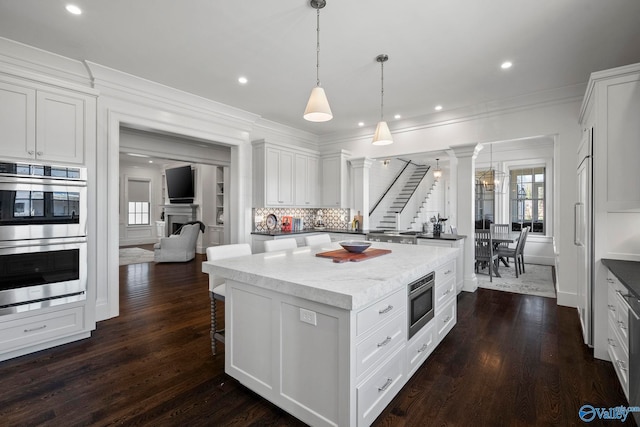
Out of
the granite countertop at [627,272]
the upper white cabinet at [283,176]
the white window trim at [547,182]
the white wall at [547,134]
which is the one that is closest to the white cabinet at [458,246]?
the white wall at [547,134]

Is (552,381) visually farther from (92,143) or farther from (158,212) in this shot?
(158,212)

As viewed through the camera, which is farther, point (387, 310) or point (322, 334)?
point (387, 310)

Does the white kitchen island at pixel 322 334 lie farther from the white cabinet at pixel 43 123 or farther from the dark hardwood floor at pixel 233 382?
the white cabinet at pixel 43 123

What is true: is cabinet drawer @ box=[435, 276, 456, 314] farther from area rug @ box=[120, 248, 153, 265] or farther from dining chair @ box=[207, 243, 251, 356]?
area rug @ box=[120, 248, 153, 265]

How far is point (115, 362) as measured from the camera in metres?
2.64

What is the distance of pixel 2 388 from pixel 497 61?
5.37m

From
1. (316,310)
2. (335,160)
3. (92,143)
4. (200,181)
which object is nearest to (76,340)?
(92,143)

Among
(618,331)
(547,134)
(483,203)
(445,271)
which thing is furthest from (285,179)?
(483,203)

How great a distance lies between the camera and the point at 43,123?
2945 millimetres

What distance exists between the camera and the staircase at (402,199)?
8.41 metres

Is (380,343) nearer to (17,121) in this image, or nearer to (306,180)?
(17,121)

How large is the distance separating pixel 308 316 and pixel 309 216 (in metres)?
5.29

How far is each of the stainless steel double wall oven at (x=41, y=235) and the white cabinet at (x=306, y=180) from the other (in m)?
3.63

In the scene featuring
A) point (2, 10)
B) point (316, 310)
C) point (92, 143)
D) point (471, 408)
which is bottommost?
point (471, 408)
